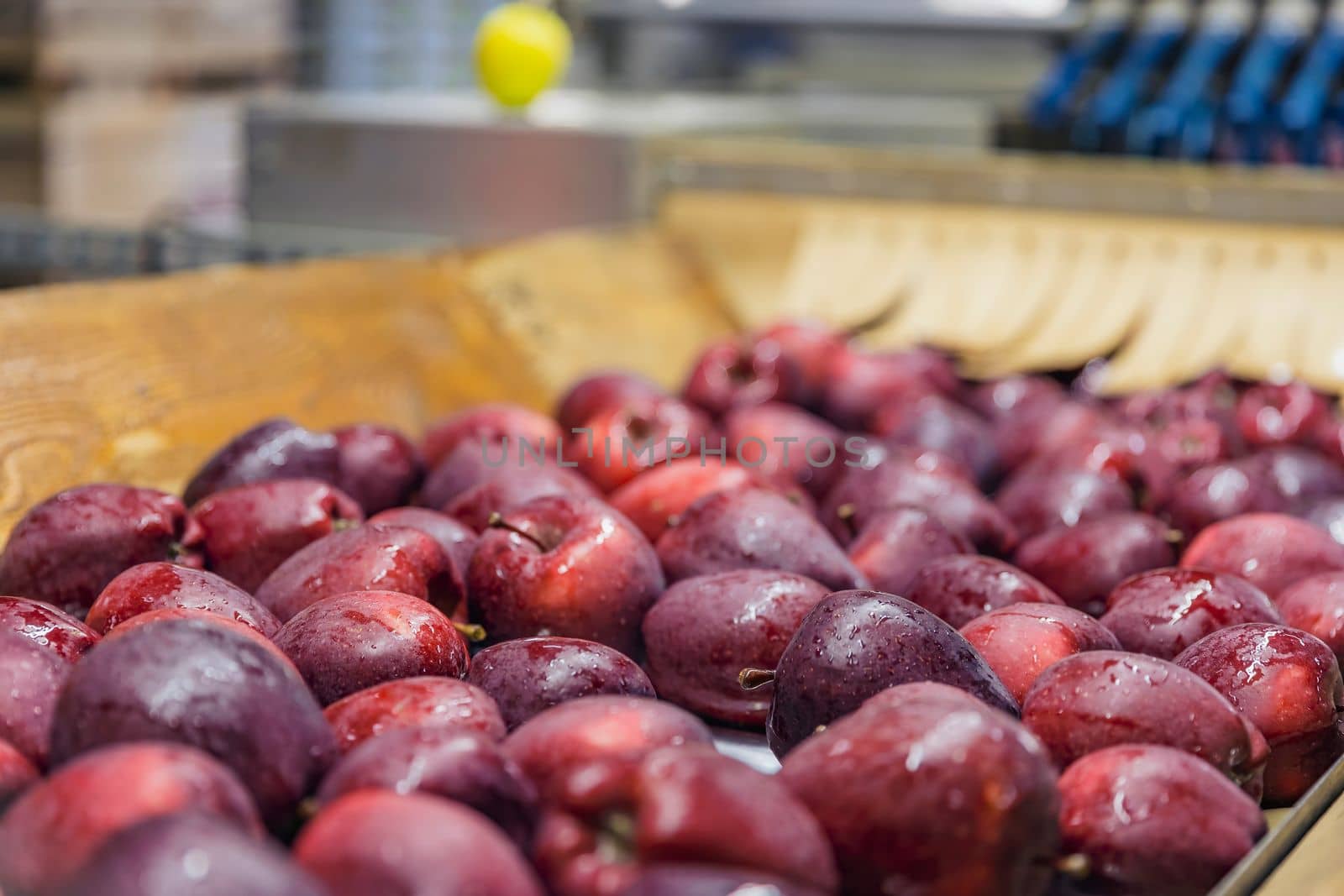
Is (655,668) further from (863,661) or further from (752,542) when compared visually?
(863,661)

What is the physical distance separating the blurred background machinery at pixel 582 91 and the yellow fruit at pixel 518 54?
2.7 inches

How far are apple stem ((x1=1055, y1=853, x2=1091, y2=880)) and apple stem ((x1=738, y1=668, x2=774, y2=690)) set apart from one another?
0.34 m

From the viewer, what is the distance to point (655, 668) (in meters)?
1.30

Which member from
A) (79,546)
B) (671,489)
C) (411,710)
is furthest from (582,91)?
(411,710)

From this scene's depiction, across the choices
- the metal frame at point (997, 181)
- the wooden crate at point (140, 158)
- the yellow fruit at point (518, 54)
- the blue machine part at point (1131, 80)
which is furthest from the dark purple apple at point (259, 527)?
the blue machine part at point (1131, 80)

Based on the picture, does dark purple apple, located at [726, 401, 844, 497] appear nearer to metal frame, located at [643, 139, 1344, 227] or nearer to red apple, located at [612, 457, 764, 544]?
red apple, located at [612, 457, 764, 544]

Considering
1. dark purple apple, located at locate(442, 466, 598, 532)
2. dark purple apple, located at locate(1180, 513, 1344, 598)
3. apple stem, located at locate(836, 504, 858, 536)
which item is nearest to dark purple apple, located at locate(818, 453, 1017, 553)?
apple stem, located at locate(836, 504, 858, 536)

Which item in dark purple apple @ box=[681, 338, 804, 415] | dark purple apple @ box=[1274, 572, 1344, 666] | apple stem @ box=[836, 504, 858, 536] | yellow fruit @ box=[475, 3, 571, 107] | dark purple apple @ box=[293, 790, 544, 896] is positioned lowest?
dark purple apple @ box=[681, 338, 804, 415]

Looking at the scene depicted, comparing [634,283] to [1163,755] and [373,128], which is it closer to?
[373,128]

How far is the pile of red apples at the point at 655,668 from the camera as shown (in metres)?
0.78

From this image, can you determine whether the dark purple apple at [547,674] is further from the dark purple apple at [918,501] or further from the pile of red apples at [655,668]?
the dark purple apple at [918,501]

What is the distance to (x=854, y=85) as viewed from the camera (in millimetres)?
5164

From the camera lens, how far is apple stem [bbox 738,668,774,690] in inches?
47.9

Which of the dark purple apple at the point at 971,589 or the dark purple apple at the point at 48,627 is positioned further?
the dark purple apple at the point at 971,589
